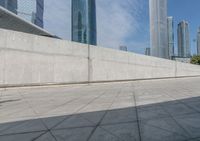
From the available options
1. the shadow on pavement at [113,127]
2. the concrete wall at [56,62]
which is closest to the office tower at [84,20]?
the concrete wall at [56,62]

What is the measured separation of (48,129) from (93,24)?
13466cm

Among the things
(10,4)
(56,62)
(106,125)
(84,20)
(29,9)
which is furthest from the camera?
(84,20)

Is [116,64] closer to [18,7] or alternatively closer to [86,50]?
[86,50]

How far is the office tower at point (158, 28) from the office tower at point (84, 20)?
35.5 metres

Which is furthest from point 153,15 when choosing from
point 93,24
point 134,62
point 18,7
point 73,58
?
point 73,58

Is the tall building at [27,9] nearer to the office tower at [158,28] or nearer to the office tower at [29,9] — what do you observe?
the office tower at [29,9]

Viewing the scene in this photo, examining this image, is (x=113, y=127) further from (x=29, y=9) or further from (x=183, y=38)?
(x=183, y=38)

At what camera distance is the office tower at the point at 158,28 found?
90381 mm

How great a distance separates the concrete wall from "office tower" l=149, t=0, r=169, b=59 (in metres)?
63.6

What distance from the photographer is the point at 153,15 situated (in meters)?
115

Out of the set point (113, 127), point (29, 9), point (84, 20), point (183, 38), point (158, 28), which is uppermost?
point (29, 9)

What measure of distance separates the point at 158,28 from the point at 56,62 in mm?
94730

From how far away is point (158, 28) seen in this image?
103 m

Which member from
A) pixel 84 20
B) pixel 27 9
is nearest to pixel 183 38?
pixel 84 20
